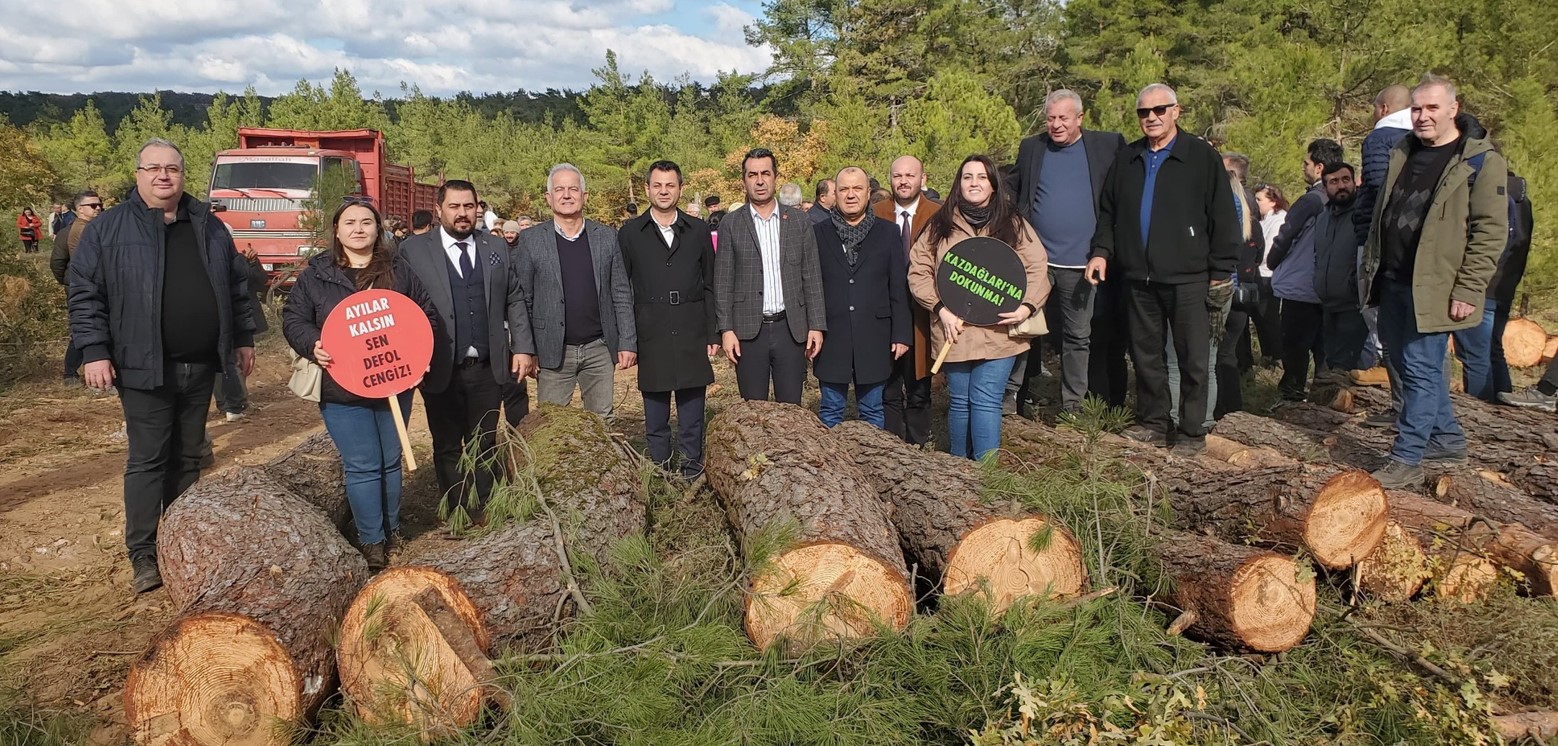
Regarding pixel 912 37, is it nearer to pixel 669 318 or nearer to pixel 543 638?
pixel 669 318

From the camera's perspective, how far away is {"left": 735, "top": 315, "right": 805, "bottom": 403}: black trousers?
5059mm

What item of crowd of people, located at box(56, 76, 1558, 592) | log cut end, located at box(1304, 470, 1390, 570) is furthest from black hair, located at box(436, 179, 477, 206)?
log cut end, located at box(1304, 470, 1390, 570)

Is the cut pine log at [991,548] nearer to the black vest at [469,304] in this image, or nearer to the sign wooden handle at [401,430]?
the sign wooden handle at [401,430]

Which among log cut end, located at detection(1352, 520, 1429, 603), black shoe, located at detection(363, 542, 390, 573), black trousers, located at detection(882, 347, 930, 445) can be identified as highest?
black trousers, located at detection(882, 347, 930, 445)

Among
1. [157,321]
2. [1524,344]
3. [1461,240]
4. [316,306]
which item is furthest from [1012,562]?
[1524,344]

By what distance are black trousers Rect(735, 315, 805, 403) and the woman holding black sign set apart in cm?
73

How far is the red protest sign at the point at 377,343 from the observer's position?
402 centimetres

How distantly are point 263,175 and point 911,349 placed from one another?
12272 mm

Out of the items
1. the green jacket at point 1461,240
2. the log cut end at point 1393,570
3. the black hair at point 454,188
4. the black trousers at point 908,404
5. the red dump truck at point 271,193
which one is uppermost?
the red dump truck at point 271,193

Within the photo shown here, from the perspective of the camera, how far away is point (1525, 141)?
1031 centimetres

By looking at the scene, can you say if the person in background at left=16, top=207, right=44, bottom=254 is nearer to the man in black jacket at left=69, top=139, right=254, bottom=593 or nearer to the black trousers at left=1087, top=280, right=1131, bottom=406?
the man in black jacket at left=69, top=139, right=254, bottom=593

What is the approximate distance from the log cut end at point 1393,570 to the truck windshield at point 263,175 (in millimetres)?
14274

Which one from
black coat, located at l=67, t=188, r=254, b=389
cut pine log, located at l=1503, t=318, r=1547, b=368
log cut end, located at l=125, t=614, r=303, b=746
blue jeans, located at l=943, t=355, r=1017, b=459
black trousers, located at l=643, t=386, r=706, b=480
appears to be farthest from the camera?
cut pine log, located at l=1503, t=318, r=1547, b=368

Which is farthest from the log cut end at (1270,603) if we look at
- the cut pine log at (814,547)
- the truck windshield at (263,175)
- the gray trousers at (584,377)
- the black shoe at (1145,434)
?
the truck windshield at (263,175)
